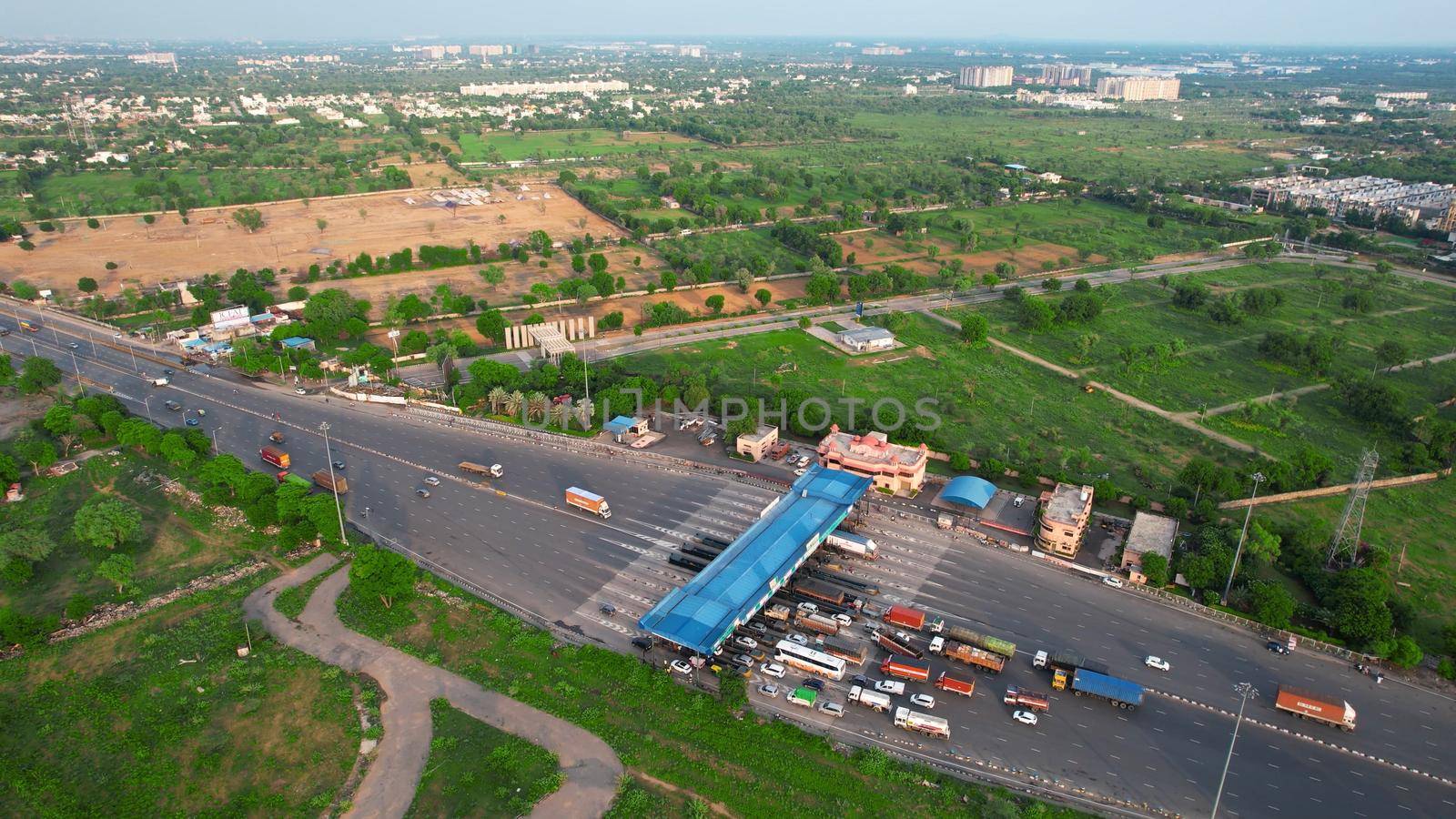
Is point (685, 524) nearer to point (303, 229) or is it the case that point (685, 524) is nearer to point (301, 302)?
point (301, 302)

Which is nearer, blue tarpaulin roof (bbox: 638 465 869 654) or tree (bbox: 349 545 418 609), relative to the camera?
blue tarpaulin roof (bbox: 638 465 869 654)

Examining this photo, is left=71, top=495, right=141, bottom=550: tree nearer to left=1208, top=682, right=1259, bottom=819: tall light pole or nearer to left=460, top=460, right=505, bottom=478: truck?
left=460, top=460, right=505, bottom=478: truck

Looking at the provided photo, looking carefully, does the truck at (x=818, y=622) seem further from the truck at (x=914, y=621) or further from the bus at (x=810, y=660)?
the truck at (x=914, y=621)

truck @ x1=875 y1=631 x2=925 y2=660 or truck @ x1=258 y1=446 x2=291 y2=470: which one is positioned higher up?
truck @ x1=258 y1=446 x2=291 y2=470

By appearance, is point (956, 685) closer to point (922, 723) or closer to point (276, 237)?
point (922, 723)

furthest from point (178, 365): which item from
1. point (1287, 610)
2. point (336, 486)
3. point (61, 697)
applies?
point (1287, 610)

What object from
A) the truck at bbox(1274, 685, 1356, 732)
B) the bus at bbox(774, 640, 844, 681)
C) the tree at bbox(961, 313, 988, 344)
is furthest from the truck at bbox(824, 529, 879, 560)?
the tree at bbox(961, 313, 988, 344)
